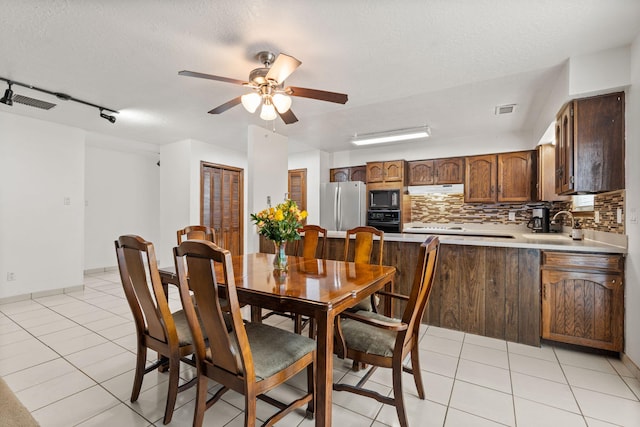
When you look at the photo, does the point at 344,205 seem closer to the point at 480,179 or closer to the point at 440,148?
the point at 440,148

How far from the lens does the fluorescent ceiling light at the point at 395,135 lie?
4152 mm

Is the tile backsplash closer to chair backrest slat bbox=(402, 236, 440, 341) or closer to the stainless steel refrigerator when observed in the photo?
the stainless steel refrigerator

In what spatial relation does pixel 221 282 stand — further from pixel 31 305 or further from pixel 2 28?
pixel 31 305

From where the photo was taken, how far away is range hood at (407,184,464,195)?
5.09 metres

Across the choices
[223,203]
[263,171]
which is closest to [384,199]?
[263,171]

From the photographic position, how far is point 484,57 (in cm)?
238

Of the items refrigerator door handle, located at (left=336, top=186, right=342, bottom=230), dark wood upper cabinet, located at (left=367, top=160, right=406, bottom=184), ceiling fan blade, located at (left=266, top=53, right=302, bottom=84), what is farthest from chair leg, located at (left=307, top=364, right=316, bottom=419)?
dark wood upper cabinet, located at (left=367, top=160, right=406, bottom=184)

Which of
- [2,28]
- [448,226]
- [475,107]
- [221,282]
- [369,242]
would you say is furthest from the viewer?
[448,226]

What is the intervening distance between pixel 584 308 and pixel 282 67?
304 cm

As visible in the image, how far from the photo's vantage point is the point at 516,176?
14.8ft

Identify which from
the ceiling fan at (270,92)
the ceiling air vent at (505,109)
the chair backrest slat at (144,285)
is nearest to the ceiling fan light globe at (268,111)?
the ceiling fan at (270,92)

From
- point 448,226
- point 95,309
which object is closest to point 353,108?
point 448,226

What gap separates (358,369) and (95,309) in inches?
129

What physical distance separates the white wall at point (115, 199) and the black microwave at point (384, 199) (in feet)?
15.1
